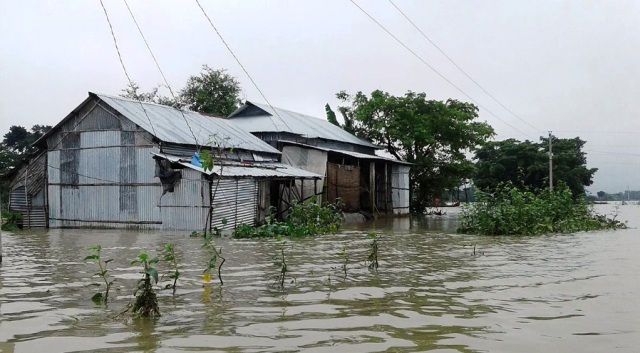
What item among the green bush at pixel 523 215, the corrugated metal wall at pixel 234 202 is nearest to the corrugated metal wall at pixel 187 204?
the corrugated metal wall at pixel 234 202

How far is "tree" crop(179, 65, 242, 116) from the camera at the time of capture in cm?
3488

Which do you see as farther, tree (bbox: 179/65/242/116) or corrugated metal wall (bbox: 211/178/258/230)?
tree (bbox: 179/65/242/116)

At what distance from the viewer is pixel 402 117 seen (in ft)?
95.9

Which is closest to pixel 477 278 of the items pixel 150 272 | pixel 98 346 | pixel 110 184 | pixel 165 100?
pixel 150 272

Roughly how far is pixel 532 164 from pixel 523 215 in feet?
95.0

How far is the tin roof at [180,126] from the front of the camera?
60.2 feet

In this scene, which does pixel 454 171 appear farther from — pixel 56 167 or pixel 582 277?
pixel 582 277

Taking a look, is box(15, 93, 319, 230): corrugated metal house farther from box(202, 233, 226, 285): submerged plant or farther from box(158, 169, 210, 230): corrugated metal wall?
box(202, 233, 226, 285): submerged plant

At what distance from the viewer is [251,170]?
1823 centimetres

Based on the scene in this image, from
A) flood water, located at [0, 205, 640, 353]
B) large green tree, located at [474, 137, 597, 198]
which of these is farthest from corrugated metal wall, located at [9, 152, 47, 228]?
large green tree, located at [474, 137, 597, 198]

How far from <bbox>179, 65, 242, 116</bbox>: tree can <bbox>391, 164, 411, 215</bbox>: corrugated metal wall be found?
40.0ft

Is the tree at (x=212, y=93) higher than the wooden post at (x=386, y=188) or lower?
higher

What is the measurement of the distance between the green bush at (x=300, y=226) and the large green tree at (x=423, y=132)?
12945 millimetres

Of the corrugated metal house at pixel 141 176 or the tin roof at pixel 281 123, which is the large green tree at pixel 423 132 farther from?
the corrugated metal house at pixel 141 176
